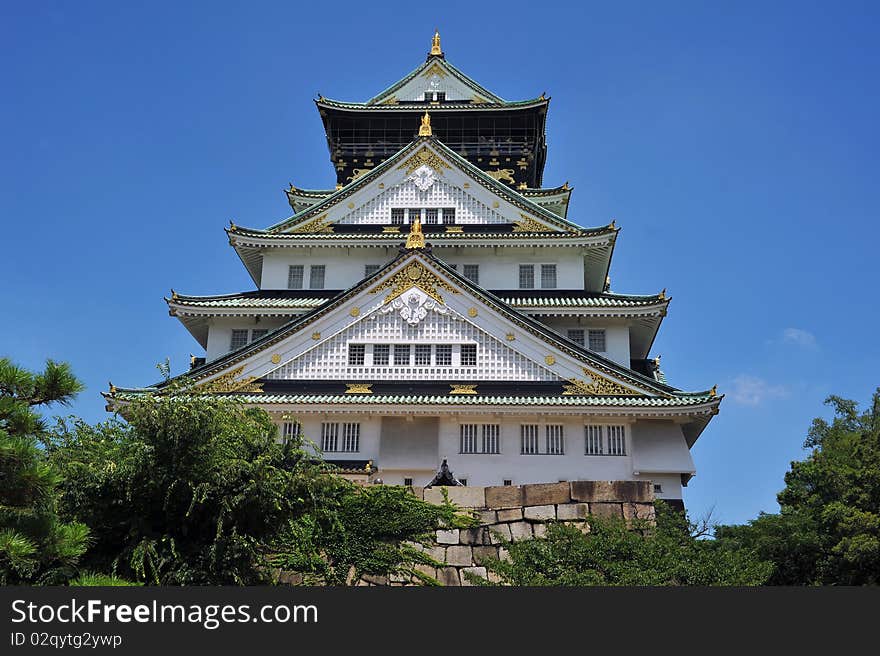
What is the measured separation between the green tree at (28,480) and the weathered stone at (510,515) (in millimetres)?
8235

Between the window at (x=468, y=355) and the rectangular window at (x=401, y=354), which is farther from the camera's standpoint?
the rectangular window at (x=401, y=354)

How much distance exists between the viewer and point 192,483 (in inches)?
597

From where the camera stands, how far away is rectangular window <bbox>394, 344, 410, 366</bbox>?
28391 millimetres

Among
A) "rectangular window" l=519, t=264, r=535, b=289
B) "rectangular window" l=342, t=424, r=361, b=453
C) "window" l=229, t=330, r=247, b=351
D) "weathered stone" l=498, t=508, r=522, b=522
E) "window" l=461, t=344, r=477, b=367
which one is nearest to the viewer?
"weathered stone" l=498, t=508, r=522, b=522

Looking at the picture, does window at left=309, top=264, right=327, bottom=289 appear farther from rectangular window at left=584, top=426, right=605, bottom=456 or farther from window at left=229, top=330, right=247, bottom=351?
rectangular window at left=584, top=426, right=605, bottom=456

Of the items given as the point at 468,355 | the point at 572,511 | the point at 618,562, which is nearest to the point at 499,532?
the point at 572,511

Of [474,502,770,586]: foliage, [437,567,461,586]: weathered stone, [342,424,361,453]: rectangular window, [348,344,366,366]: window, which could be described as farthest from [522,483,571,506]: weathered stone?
[348,344,366,366]: window

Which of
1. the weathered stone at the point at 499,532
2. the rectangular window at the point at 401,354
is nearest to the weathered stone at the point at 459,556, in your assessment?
the weathered stone at the point at 499,532

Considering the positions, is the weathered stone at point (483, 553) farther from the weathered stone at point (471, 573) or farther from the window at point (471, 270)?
the window at point (471, 270)

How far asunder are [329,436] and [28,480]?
54.0 ft

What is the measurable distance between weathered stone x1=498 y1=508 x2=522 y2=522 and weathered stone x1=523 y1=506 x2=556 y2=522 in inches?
6.5

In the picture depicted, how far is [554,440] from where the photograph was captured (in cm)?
2722

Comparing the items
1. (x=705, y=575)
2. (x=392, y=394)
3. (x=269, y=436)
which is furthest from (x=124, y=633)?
(x=392, y=394)

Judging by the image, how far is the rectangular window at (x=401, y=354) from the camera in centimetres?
2839
